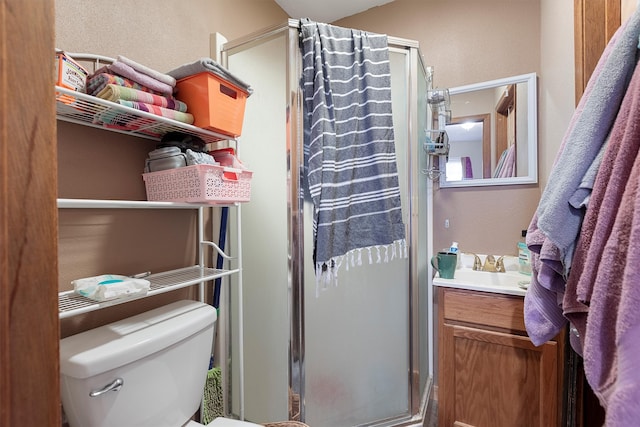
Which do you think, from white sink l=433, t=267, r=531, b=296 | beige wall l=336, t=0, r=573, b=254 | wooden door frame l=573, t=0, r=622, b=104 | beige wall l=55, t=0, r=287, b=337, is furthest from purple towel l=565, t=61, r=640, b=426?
beige wall l=55, t=0, r=287, b=337

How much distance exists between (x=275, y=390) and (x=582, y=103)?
154 cm

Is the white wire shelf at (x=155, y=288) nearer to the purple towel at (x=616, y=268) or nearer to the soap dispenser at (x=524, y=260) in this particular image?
the purple towel at (x=616, y=268)

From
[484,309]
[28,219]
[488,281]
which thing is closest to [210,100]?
[28,219]

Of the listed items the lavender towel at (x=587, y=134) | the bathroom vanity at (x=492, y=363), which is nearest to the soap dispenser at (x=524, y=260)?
the bathroom vanity at (x=492, y=363)

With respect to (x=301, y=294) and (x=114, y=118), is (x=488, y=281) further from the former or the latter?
(x=114, y=118)

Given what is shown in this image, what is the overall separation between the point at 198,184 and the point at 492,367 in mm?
1479

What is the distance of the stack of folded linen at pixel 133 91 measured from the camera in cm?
85

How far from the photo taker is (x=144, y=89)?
96 cm

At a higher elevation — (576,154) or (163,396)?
(576,154)

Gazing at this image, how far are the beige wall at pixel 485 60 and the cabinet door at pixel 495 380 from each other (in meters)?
0.60

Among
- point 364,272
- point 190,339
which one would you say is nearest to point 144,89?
point 190,339

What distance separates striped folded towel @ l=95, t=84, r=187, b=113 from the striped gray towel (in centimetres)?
52

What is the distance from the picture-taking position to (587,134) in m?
0.66

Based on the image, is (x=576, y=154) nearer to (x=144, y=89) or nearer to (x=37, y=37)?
(x=37, y=37)
